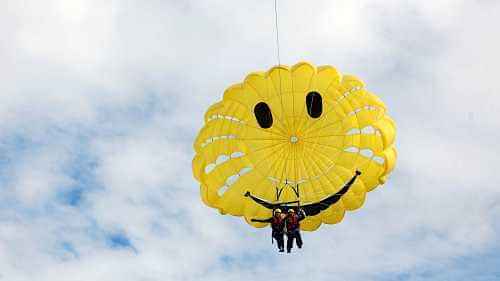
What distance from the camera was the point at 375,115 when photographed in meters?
30.0

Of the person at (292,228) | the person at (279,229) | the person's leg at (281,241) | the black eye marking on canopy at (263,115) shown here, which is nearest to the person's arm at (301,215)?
the person at (292,228)

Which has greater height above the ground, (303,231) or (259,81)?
(259,81)

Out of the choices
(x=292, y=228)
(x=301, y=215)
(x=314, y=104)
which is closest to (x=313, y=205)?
(x=301, y=215)

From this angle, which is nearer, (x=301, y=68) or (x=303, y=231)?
(x=301, y=68)

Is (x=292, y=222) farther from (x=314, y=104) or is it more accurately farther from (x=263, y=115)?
(x=314, y=104)

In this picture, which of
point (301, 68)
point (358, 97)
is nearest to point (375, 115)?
point (358, 97)

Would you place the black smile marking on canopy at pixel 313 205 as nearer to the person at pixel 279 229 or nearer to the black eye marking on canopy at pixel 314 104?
the person at pixel 279 229

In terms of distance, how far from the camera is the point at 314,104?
100 ft

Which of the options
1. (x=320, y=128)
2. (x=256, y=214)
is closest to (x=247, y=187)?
(x=256, y=214)

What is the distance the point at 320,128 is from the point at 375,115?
193 cm

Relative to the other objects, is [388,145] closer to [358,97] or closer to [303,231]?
[358,97]

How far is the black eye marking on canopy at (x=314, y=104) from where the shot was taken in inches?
1197

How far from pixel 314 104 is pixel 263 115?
5.39ft

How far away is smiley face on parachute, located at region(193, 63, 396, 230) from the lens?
30.1 meters
